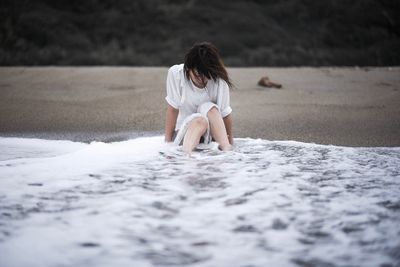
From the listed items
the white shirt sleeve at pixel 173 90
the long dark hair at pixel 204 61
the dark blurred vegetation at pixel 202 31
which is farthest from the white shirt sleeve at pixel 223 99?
the dark blurred vegetation at pixel 202 31

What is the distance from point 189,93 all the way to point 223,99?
30 cm

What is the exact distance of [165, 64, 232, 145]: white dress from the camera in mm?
3449

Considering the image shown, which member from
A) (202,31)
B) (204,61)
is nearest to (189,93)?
(204,61)

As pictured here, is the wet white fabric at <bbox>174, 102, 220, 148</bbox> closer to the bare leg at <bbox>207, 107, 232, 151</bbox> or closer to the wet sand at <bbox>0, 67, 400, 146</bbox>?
the bare leg at <bbox>207, 107, 232, 151</bbox>

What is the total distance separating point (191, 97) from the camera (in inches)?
138

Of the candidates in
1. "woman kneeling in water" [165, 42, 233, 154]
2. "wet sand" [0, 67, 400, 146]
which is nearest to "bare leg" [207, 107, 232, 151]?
"woman kneeling in water" [165, 42, 233, 154]

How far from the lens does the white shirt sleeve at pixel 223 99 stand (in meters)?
3.48

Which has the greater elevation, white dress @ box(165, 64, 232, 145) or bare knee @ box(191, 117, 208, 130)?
white dress @ box(165, 64, 232, 145)

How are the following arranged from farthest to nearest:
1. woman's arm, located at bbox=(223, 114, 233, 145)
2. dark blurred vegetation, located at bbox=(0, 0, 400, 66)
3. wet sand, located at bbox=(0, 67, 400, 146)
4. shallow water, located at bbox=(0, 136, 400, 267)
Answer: dark blurred vegetation, located at bbox=(0, 0, 400, 66) < wet sand, located at bbox=(0, 67, 400, 146) < woman's arm, located at bbox=(223, 114, 233, 145) < shallow water, located at bbox=(0, 136, 400, 267)

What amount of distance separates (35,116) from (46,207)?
3023 mm

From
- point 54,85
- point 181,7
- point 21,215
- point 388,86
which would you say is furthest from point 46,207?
point 181,7

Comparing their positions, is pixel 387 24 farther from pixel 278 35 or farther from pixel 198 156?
pixel 198 156

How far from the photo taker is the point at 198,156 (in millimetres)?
3266

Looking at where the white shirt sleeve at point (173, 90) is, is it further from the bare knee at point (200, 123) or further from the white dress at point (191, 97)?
the bare knee at point (200, 123)
